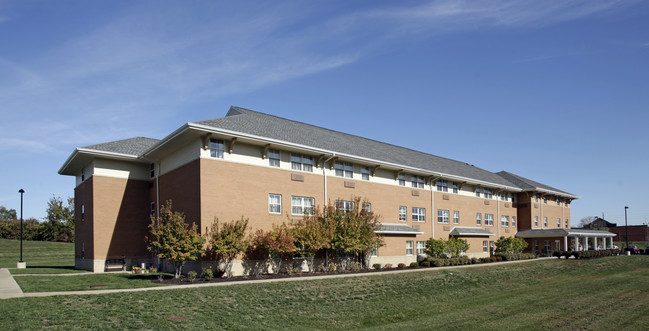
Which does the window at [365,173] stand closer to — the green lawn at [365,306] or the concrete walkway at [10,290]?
the green lawn at [365,306]

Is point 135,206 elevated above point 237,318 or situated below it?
above

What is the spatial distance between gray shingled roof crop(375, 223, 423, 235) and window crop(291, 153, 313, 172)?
7.20 metres

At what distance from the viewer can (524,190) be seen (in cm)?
5309

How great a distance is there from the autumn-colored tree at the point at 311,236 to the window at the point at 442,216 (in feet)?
51.5

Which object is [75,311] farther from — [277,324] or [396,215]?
[396,215]

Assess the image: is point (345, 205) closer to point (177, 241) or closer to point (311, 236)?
point (311, 236)

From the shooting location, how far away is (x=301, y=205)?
30.4 m

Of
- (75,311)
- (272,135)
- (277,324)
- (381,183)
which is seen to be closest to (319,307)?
(277,324)

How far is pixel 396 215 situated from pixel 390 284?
12846 millimetres

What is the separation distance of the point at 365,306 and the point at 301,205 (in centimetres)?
1121

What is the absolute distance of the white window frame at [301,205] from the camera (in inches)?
1177

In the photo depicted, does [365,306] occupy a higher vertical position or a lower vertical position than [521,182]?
lower

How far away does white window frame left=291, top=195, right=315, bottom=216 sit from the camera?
1177 inches

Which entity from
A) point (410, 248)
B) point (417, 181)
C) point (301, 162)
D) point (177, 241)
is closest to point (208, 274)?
point (177, 241)
